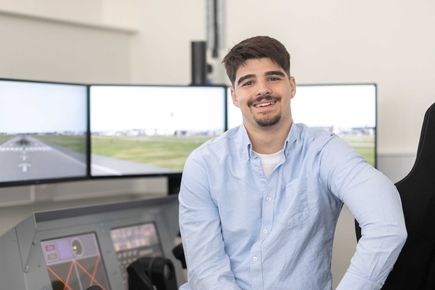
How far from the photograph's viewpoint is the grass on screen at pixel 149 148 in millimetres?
2609

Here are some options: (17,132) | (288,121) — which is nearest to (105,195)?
(17,132)

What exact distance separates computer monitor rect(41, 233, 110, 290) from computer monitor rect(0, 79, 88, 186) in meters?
0.31

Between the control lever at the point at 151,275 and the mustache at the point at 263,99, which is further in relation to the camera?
the control lever at the point at 151,275

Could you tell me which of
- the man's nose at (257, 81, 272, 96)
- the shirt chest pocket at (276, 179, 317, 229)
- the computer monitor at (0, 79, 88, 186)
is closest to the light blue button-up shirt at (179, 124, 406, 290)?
the shirt chest pocket at (276, 179, 317, 229)

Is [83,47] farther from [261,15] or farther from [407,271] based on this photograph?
[407,271]

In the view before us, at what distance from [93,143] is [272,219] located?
1.21 metres

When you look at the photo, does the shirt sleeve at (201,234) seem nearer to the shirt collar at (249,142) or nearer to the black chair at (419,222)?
the shirt collar at (249,142)

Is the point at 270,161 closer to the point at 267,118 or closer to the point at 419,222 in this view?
the point at 267,118

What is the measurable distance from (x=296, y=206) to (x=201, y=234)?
26 centimetres

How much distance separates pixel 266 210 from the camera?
1595 millimetres

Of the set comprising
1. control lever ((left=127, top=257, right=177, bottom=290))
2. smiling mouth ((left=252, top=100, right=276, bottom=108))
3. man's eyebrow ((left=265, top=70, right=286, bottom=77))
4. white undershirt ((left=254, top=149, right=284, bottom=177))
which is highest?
man's eyebrow ((left=265, top=70, right=286, bottom=77))

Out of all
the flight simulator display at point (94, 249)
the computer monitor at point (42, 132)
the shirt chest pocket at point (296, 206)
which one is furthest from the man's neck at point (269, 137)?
the computer monitor at point (42, 132)

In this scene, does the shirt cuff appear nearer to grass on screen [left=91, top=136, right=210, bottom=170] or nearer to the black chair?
the black chair

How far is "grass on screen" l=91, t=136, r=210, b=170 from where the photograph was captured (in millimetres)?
2609
